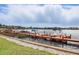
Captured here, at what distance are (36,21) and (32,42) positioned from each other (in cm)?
25

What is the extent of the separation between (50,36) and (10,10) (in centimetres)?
54

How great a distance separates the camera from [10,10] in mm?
2545

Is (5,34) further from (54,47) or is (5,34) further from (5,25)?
(54,47)

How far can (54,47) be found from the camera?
254 centimetres

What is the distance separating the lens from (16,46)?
257 cm

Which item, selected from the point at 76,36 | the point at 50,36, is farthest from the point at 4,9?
the point at 76,36
